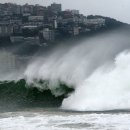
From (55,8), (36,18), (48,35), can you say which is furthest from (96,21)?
(55,8)

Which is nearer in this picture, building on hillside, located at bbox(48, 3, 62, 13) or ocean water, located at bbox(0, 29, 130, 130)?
ocean water, located at bbox(0, 29, 130, 130)

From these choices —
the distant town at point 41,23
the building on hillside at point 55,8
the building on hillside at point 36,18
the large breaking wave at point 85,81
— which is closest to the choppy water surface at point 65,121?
the large breaking wave at point 85,81

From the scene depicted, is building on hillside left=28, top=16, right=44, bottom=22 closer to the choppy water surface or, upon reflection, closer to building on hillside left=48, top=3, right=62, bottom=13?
building on hillside left=48, top=3, right=62, bottom=13

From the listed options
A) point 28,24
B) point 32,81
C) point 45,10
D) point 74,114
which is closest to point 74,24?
point 28,24

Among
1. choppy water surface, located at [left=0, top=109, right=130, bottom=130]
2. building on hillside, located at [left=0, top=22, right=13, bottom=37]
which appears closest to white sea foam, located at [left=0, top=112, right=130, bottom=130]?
choppy water surface, located at [left=0, top=109, right=130, bottom=130]

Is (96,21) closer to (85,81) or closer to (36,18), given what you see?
(36,18)

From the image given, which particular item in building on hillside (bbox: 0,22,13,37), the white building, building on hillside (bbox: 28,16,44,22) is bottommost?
building on hillside (bbox: 0,22,13,37)
